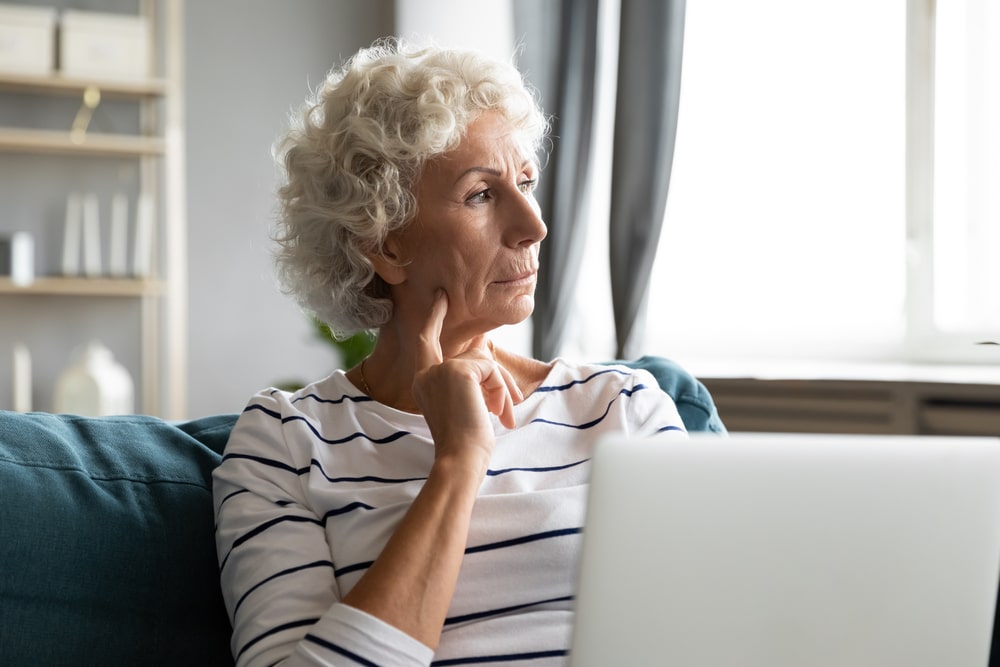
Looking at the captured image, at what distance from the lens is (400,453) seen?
1374 millimetres

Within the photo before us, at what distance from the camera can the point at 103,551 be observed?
50.2 inches

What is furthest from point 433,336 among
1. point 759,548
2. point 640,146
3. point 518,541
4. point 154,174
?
point 154,174

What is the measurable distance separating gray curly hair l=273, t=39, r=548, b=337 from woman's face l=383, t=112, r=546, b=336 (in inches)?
1.0

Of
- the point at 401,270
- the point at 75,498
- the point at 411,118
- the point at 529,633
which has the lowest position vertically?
the point at 529,633

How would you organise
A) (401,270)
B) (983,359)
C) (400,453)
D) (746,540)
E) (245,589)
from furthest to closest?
(983,359)
(401,270)
(400,453)
(245,589)
(746,540)

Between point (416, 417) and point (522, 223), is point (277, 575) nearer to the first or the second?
point (416, 417)

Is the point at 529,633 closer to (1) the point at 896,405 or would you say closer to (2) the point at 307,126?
(2) the point at 307,126

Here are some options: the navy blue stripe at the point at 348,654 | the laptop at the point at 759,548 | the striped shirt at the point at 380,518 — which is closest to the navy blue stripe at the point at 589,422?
the striped shirt at the point at 380,518

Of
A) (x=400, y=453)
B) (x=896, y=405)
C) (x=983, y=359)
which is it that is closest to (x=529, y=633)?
(x=400, y=453)

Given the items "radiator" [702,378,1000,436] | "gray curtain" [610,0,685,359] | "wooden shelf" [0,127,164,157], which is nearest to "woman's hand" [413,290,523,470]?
"radiator" [702,378,1000,436]

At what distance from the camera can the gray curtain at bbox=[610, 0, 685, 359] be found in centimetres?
313

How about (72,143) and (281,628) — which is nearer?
(281,628)

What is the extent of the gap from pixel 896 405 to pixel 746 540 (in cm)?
200

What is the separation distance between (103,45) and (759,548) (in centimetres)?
384
